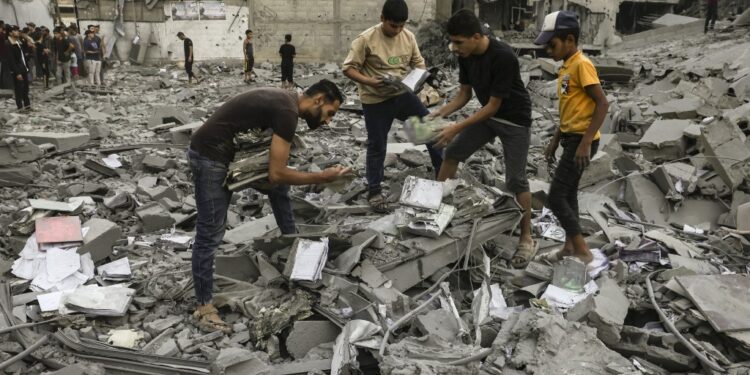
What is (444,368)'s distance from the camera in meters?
2.72

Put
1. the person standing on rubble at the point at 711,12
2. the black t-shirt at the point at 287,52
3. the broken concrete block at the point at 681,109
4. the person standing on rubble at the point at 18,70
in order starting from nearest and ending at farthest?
1. the broken concrete block at the point at 681,109
2. the person standing on rubble at the point at 18,70
3. the black t-shirt at the point at 287,52
4. the person standing on rubble at the point at 711,12

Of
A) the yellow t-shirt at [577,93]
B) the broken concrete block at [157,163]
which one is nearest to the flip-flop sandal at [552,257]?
the yellow t-shirt at [577,93]

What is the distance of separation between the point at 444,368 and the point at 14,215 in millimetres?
4379

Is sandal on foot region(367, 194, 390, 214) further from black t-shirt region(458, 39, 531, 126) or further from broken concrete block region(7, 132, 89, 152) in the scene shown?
broken concrete block region(7, 132, 89, 152)

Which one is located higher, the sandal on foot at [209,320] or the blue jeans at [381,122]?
the blue jeans at [381,122]

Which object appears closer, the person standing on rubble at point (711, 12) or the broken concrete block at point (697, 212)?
the broken concrete block at point (697, 212)

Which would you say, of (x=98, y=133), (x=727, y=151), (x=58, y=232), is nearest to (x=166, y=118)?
(x=98, y=133)

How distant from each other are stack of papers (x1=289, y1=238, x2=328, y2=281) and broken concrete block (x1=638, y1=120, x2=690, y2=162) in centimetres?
464

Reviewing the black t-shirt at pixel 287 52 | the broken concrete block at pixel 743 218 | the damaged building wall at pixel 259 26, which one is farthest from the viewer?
the damaged building wall at pixel 259 26

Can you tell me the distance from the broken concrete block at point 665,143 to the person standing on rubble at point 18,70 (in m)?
11.2

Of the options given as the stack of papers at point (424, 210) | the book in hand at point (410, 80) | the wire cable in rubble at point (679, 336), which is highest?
the book in hand at point (410, 80)

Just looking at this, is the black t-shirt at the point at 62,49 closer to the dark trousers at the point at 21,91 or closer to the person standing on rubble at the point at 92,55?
the person standing on rubble at the point at 92,55

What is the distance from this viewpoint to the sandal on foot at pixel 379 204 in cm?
498

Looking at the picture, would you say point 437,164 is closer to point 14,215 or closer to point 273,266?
point 273,266
